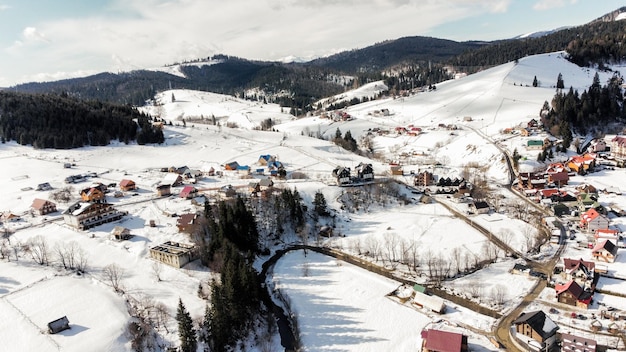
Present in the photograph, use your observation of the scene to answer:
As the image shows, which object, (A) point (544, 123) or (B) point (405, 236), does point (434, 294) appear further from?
(A) point (544, 123)

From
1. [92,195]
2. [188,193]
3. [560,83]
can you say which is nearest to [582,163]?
[188,193]

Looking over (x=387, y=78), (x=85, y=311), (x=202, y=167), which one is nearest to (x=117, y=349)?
(x=85, y=311)

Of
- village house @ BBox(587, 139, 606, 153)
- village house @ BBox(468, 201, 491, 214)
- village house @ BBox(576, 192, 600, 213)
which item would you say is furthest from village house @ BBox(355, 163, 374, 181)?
village house @ BBox(587, 139, 606, 153)

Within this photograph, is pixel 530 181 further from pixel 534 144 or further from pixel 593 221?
pixel 534 144

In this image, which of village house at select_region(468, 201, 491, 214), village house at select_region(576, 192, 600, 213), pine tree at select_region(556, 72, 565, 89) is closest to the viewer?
village house at select_region(576, 192, 600, 213)

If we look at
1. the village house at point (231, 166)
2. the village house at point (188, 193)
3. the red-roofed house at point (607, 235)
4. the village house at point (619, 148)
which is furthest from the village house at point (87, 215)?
the village house at point (619, 148)

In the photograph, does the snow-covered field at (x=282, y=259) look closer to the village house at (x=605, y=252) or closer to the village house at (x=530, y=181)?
the village house at (x=605, y=252)

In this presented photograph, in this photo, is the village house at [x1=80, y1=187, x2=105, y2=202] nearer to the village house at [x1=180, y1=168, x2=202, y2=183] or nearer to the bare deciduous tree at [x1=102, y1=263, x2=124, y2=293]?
the village house at [x1=180, y1=168, x2=202, y2=183]
